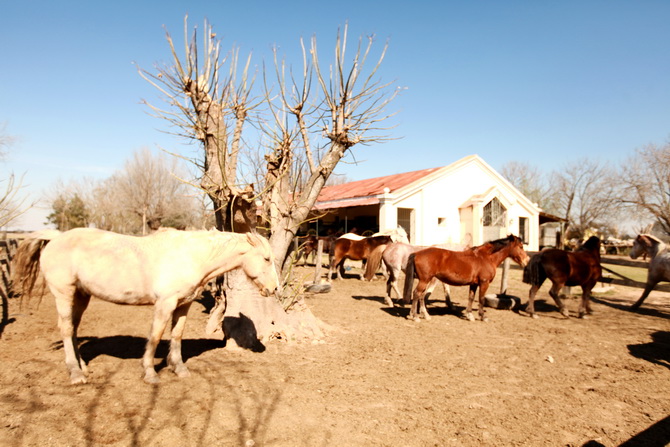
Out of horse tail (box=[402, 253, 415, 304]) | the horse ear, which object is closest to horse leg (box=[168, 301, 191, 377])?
the horse ear

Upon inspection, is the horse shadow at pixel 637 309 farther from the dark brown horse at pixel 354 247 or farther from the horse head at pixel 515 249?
the dark brown horse at pixel 354 247

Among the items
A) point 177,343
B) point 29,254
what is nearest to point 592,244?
point 177,343

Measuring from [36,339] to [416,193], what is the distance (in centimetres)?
1927

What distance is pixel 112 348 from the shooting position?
5.59 meters

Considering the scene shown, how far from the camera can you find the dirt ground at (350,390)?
133 inches

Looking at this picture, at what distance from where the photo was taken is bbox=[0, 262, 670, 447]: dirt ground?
11.1ft

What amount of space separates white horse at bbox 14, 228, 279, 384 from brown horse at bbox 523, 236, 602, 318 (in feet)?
25.8

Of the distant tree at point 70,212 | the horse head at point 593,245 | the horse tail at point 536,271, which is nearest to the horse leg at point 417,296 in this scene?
the horse tail at point 536,271

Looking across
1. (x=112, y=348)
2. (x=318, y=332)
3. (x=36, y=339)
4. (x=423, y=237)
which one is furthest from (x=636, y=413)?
(x=423, y=237)

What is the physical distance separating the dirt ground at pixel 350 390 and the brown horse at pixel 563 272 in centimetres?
166

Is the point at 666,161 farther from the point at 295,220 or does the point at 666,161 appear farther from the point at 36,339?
the point at 36,339

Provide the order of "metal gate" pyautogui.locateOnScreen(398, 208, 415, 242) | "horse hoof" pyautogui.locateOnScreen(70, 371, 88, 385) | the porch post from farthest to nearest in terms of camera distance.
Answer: "metal gate" pyautogui.locateOnScreen(398, 208, 415, 242), the porch post, "horse hoof" pyautogui.locateOnScreen(70, 371, 88, 385)

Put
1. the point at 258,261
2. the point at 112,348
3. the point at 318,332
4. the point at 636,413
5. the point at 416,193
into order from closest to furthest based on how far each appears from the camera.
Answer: the point at 636,413, the point at 258,261, the point at 112,348, the point at 318,332, the point at 416,193

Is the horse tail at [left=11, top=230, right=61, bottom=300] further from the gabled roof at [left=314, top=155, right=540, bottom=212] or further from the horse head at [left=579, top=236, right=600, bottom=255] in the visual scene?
the gabled roof at [left=314, top=155, right=540, bottom=212]
